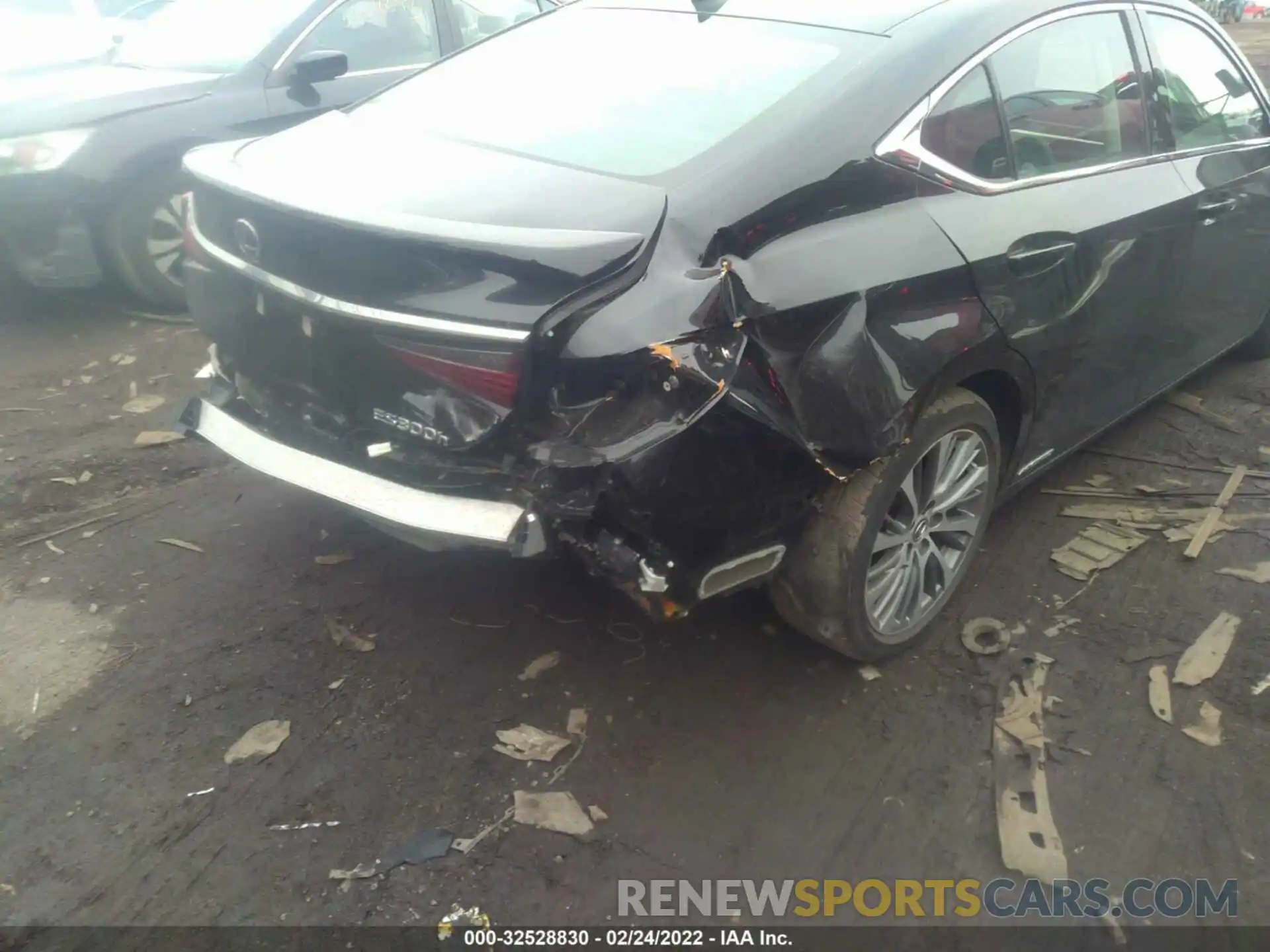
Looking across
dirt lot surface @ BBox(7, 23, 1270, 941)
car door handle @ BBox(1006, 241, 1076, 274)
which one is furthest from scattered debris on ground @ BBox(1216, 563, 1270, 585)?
car door handle @ BBox(1006, 241, 1076, 274)

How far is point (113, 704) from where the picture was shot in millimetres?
2803

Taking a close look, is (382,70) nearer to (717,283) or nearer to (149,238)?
(149,238)

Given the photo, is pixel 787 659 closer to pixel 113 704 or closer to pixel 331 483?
pixel 331 483

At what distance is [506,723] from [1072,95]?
2.59 metres

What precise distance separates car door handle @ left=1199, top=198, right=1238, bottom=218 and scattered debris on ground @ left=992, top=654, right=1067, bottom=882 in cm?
175

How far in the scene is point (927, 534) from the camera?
2959 mm

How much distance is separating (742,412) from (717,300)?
0.25 metres

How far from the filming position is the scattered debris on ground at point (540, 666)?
9.51 feet

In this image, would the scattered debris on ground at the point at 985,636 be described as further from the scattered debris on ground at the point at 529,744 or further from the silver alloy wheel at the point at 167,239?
the silver alloy wheel at the point at 167,239

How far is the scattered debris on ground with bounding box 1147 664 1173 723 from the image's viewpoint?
9.29 ft

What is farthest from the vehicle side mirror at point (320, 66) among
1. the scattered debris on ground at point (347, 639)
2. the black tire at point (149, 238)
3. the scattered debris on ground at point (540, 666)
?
the scattered debris on ground at point (540, 666)

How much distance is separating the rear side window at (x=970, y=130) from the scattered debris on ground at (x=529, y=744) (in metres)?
1.88

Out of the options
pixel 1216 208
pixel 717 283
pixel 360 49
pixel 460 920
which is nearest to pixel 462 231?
pixel 717 283

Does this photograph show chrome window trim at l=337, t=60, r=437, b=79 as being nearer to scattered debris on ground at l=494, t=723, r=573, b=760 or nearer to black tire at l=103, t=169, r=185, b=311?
black tire at l=103, t=169, r=185, b=311
